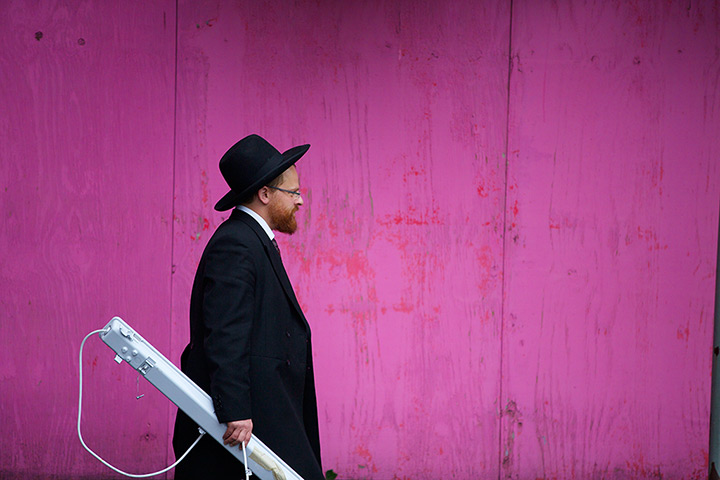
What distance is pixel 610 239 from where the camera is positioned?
455cm

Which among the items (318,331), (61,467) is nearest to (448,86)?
(318,331)

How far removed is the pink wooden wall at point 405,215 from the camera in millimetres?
4449

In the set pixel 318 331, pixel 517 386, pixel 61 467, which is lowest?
pixel 61 467

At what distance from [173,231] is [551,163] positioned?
7.37 ft

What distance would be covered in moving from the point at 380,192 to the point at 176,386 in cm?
211

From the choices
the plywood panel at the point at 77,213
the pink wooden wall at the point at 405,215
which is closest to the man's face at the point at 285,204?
the pink wooden wall at the point at 405,215

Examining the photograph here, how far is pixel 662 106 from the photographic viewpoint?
4.49 meters

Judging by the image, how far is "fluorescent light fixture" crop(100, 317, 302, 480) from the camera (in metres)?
2.70

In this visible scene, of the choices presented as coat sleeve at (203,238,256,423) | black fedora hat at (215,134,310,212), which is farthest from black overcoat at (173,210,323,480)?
black fedora hat at (215,134,310,212)

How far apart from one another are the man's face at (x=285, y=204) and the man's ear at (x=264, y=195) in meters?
0.01

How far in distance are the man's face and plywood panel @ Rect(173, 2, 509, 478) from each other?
4.62ft

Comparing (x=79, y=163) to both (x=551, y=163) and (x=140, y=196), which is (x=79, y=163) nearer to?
(x=140, y=196)

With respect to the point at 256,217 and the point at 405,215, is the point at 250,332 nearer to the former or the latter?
the point at 256,217

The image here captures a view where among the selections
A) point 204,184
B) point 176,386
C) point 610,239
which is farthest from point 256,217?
point 610,239
